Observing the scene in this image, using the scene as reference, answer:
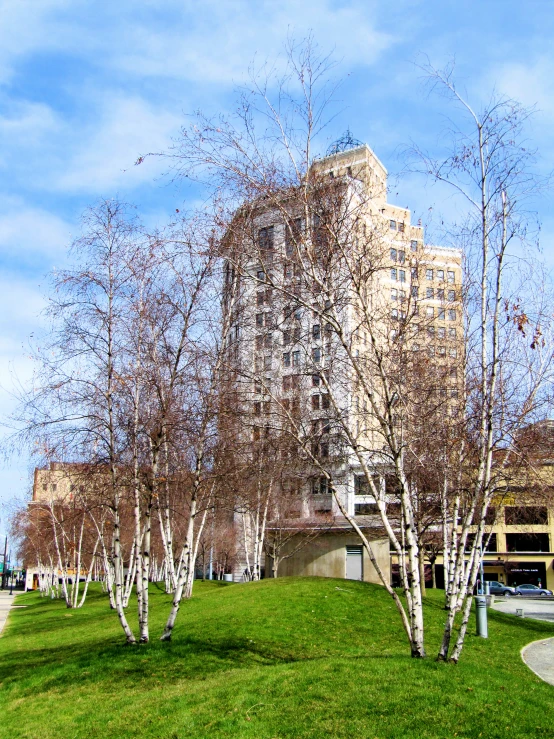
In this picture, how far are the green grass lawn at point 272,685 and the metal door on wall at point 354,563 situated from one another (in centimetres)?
1675

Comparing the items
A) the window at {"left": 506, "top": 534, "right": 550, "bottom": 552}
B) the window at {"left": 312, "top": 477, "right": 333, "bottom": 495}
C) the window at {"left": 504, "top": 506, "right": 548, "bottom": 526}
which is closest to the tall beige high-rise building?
the window at {"left": 312, "top": 477, "right": 333, "bottom": 495}

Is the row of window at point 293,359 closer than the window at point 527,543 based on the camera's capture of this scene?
Yes

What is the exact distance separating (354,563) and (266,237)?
28.2 metres

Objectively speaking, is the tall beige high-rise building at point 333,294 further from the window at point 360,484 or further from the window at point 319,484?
the window at point 360,484

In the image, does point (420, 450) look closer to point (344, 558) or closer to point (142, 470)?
point (142, 470)

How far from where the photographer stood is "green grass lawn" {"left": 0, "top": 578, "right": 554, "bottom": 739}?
7777 mm

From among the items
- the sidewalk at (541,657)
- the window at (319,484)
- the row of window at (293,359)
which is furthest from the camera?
the sidewalk at (541,657)

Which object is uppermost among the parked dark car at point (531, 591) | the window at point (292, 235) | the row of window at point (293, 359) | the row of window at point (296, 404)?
the window at point (292, 235)

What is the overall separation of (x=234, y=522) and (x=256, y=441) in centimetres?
3802

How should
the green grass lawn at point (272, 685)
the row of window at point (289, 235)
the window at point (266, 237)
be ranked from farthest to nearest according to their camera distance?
the window at point (266, 237)
the row of window at point (289, 235)
the green grass lawn at point (272, 685)

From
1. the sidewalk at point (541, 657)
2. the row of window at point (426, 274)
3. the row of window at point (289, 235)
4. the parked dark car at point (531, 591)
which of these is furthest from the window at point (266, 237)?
the parked dark car at point (531, 591)

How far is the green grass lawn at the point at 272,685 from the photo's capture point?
778cm

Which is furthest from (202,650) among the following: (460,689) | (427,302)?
(427,302)

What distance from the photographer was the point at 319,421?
11.5 metres
